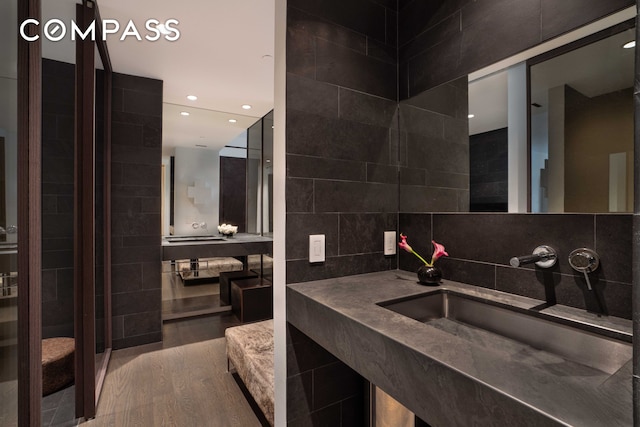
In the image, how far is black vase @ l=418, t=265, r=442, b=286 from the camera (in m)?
1.29

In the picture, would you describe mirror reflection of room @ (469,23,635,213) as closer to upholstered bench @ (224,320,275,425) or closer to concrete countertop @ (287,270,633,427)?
concrete countertop @ (287,270,633,427)

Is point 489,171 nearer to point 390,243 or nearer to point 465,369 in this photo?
point 390,243

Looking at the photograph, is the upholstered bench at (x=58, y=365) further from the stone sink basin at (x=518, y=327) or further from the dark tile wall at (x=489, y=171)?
the dark tile wall at (x=489, y=171)

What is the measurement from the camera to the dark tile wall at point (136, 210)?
9.02 ft

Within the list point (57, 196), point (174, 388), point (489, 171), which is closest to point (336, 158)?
point (489, 171)

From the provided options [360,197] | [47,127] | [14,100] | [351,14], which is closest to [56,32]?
[47,127]

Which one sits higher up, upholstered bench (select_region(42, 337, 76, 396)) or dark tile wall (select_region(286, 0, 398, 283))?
dark tile wall (select_region(286, 0, 398, 283))

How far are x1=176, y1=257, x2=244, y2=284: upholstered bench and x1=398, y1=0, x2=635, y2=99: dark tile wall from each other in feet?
9.66

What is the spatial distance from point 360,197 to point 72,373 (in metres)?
2.31

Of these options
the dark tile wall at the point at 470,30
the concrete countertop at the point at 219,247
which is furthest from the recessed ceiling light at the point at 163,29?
the concrete countertop at the point at 219,247

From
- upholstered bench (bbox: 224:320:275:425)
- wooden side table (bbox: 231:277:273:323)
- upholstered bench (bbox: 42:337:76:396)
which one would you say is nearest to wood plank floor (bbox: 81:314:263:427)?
upholstered bench (bbox: 224:320:275:425)

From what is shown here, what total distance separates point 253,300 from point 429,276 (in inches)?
104

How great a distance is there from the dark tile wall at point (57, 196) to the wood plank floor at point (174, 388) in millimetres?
652

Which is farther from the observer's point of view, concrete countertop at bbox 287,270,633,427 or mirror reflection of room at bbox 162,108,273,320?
mirror reflection of room at bbox 162,108,273,320
